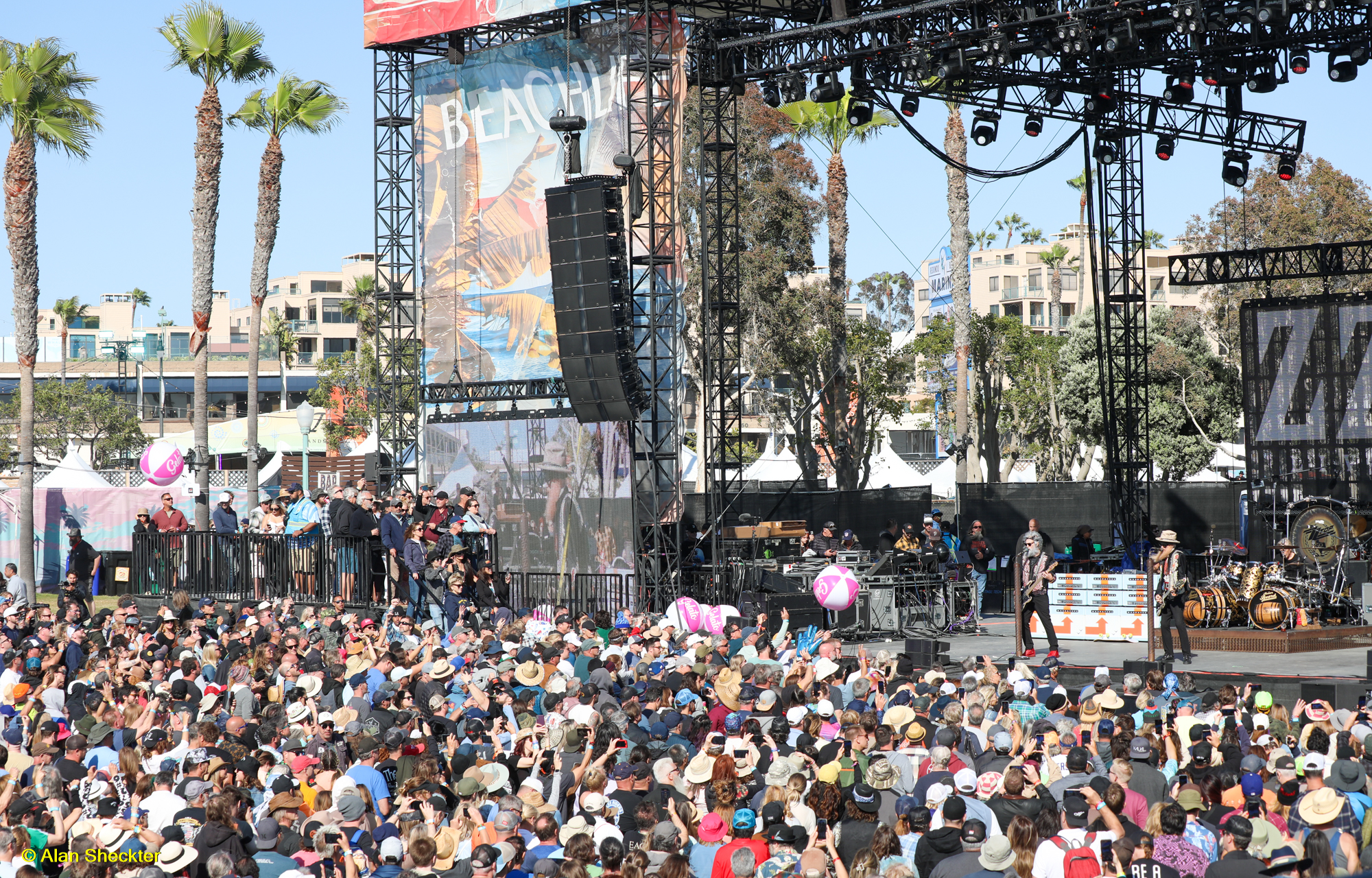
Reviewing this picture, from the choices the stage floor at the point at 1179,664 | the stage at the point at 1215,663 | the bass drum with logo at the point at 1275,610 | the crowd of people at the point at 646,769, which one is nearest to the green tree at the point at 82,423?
the stage floor at the point at 1179,664

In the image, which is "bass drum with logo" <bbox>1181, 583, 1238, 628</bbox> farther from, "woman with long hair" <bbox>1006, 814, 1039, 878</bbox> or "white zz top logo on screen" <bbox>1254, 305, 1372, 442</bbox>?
"woman with long hair" <bbox>1006, 814, 1039, 878</bbox>

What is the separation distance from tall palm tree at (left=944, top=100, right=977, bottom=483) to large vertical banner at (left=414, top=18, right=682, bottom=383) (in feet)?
41.8

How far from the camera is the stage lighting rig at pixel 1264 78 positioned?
67.1 feet

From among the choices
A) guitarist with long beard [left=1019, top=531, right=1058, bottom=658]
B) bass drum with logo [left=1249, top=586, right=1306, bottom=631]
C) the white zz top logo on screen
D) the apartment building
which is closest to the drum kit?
bass drum with logo [left=1249, top=586, right=1306, bottom=631]

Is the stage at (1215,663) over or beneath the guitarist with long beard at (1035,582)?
beneath

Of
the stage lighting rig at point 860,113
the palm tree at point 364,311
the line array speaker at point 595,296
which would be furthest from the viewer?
the palm tree at point 364,311

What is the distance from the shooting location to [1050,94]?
873 inches

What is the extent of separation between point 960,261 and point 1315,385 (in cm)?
1180

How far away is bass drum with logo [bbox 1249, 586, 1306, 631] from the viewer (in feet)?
60.8

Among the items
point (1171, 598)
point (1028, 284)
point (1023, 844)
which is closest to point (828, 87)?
point (1171, 598)

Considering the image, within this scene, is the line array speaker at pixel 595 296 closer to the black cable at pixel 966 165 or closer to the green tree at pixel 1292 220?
the black cable at pixel 966 165

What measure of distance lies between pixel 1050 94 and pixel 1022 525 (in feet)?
30.0

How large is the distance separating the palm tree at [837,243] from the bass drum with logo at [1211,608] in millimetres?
18490

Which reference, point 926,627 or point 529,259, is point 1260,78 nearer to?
point 926,627
